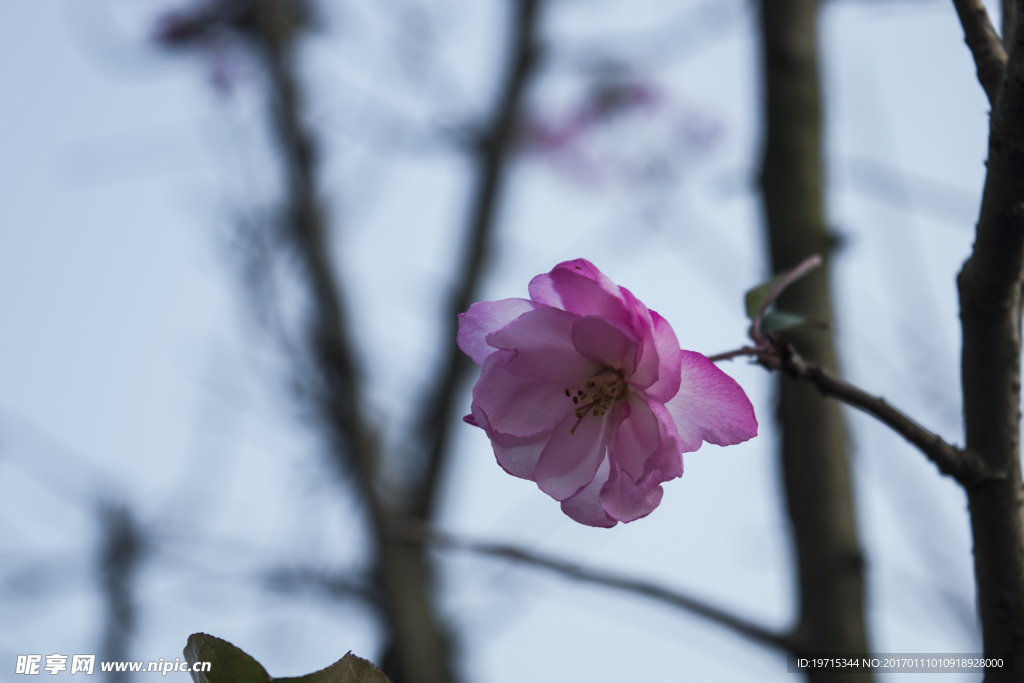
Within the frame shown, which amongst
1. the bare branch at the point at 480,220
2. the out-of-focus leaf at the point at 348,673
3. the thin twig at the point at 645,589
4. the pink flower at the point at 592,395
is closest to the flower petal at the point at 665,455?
the pink flower at the point at 592,395

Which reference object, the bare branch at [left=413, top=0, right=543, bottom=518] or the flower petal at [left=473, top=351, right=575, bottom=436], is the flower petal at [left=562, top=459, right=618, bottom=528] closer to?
the flower petal at [left=473, top=351, right=575, bottom=436]

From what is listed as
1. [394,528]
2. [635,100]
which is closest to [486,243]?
[394,528]

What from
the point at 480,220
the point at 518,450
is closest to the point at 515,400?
the point at 518,450

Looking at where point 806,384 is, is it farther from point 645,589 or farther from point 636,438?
point 636,438

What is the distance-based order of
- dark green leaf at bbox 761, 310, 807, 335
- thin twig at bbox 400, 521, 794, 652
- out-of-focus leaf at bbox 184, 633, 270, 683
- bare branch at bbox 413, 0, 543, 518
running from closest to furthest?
out-of-focus leaf at bbox 184, 633, 270, 683, dark green leaf at bbox 761, 310, 807, 335, thin twig at bbox 400, 521, 794, 652, bare branch at bbox 413, 0, 543, 518

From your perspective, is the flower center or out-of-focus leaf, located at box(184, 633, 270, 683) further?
the flower center

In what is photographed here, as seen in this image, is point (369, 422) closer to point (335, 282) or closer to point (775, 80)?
point (335, 282)

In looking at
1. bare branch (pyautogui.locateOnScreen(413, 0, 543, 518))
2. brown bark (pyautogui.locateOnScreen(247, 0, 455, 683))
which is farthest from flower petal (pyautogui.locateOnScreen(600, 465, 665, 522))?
bare branch (pyautogui.locateOnScreen(413, 0, 543, 518))
